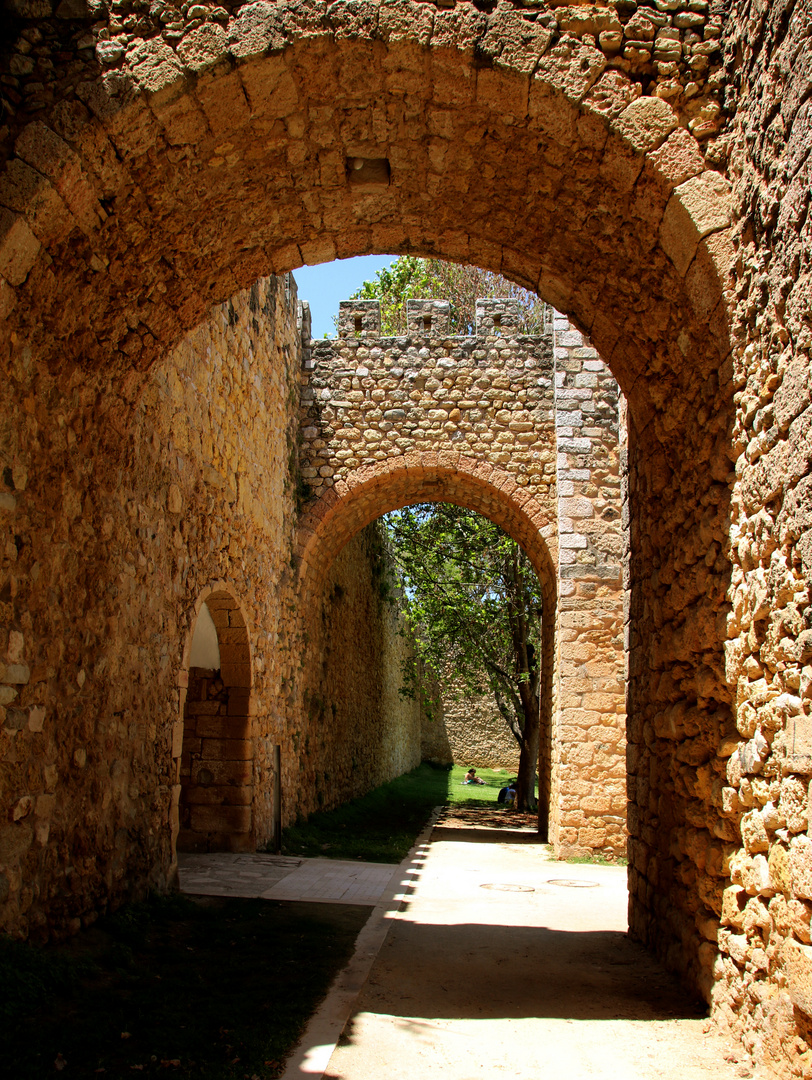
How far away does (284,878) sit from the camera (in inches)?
256

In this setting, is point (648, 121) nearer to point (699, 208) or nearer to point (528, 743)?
point (699, 208)

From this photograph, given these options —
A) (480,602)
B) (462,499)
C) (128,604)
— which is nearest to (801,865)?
(128,604)

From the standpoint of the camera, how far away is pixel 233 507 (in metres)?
7.23

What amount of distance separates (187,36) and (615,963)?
462 centimetres

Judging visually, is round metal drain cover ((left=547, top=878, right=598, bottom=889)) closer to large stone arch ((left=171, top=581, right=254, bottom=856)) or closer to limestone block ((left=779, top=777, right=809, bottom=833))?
large stone arch ((left=171, top=581, right=254, bottom=856))

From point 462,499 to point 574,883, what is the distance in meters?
5.38

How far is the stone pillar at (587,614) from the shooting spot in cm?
884

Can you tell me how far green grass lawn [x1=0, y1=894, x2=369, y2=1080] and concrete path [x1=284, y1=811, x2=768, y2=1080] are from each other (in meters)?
0.17

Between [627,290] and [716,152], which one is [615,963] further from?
[716,152]

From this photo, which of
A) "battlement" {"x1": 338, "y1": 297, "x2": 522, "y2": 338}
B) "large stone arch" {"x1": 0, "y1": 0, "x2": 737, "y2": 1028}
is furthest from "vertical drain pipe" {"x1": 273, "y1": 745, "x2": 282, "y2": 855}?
"battlement" {"x1": 338, "y1": 297, "x2": 522, "y2": 338}

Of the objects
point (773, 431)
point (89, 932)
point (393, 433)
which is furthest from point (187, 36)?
point (393, 433)

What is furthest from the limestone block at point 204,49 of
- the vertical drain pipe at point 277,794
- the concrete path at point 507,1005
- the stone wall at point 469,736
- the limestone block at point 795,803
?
the stone wall at point 469,736

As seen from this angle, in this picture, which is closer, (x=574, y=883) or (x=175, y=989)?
(x=175, y=989)

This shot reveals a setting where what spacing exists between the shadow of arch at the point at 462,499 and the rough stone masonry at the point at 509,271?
209 inches
